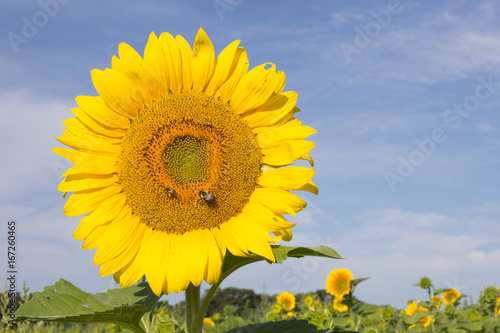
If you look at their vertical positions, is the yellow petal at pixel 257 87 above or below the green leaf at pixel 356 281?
above

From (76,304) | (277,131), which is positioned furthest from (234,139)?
(76,304)

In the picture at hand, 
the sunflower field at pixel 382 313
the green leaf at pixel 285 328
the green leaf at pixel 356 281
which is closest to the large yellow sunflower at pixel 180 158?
the green leaf at pixel 285 328

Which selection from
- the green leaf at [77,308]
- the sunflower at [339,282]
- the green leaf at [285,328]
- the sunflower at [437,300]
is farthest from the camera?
the sunflower at [437,300]

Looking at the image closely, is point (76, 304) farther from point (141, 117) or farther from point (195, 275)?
point (141, 117)

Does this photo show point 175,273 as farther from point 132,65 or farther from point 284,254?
point 132,65

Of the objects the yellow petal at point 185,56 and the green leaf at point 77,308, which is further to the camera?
the yellow petal at point 185,56

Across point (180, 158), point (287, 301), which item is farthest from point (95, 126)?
point (287, 301)

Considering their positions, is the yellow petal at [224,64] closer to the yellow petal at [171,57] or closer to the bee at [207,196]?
the yellow petal at [171,57]

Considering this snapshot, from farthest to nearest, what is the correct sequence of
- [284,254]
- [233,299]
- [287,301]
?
[233,299] < [287,301] < [284,254]
